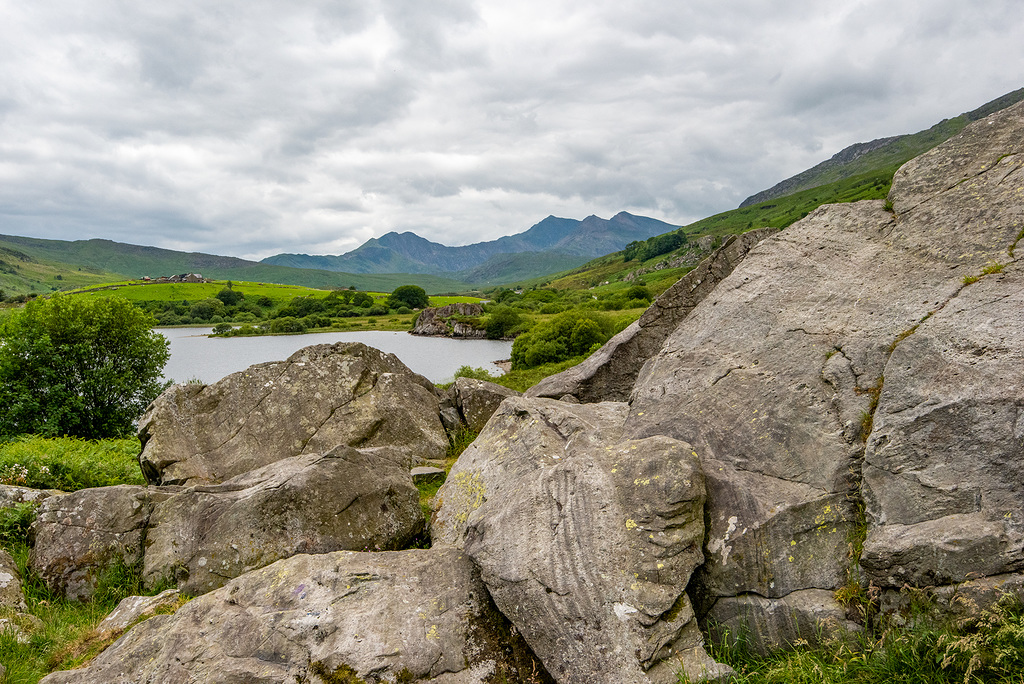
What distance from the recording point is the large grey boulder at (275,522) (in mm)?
9781

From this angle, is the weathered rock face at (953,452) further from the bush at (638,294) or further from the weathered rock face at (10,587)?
the bush at (638,294)

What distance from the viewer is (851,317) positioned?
9492mm

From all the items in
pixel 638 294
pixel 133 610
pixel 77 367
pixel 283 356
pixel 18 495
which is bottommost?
pixel 283 356

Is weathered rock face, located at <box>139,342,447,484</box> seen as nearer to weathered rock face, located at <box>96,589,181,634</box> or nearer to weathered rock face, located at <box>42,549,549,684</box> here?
weathered rock face, located at <box>96,589,181,634</box>

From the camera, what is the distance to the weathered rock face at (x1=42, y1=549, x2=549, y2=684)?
693 centimetres

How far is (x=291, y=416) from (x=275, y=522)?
7.33 meters

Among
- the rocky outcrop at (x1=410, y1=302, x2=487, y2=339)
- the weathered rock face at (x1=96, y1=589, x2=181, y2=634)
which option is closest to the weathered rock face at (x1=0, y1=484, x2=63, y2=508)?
the weathered rock face at (x1=96, y1=589, x2=181, y2=634)

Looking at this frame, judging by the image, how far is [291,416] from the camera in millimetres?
16812

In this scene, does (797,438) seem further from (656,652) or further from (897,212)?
(897,212)

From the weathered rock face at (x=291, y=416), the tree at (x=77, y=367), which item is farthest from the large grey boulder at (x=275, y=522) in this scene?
the tree at (x=77, y=367)

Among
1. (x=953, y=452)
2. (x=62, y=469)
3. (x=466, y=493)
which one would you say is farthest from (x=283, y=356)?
(x=953, y=452)

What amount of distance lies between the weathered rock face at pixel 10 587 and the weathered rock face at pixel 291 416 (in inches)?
185

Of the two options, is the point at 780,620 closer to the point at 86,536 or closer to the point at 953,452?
the point at 953,452

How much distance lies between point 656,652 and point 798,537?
99.9 inches
